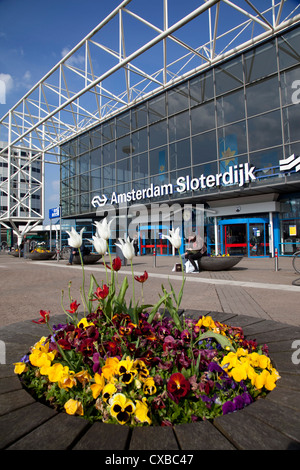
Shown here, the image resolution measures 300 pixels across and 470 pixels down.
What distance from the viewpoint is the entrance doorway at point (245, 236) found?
17766mm

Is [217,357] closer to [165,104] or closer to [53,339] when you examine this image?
[53,339]

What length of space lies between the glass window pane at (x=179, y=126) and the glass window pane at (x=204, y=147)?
1.11 m

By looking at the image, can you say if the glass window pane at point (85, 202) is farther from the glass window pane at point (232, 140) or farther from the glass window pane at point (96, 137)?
the glass window pane at point (232, 140)

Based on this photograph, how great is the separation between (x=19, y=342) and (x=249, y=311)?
347 centimetres

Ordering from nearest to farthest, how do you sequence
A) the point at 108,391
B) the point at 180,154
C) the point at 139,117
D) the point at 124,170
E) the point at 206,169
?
the point at 108,391
the point at 206,169
the point at 180,154
the point at 139,117
the point at 124,170

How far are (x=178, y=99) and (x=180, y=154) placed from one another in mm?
4054

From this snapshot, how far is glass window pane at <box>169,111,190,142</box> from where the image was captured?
63.6 feet

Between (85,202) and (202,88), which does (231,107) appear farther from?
(85,202)

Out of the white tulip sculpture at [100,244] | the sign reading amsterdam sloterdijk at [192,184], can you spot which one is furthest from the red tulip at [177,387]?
the sign reading amsterdam sloterdijk at [192,184]

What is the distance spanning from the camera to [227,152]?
17.2 meters

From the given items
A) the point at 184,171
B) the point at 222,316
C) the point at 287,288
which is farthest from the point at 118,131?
the point at 222,316

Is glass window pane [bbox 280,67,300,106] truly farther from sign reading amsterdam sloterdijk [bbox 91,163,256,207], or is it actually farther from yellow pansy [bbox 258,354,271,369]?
yellow pansy [bbox 258,354,271,369]

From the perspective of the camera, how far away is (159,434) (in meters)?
0.95

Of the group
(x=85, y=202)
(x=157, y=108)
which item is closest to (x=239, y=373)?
(x=157, y=108)
